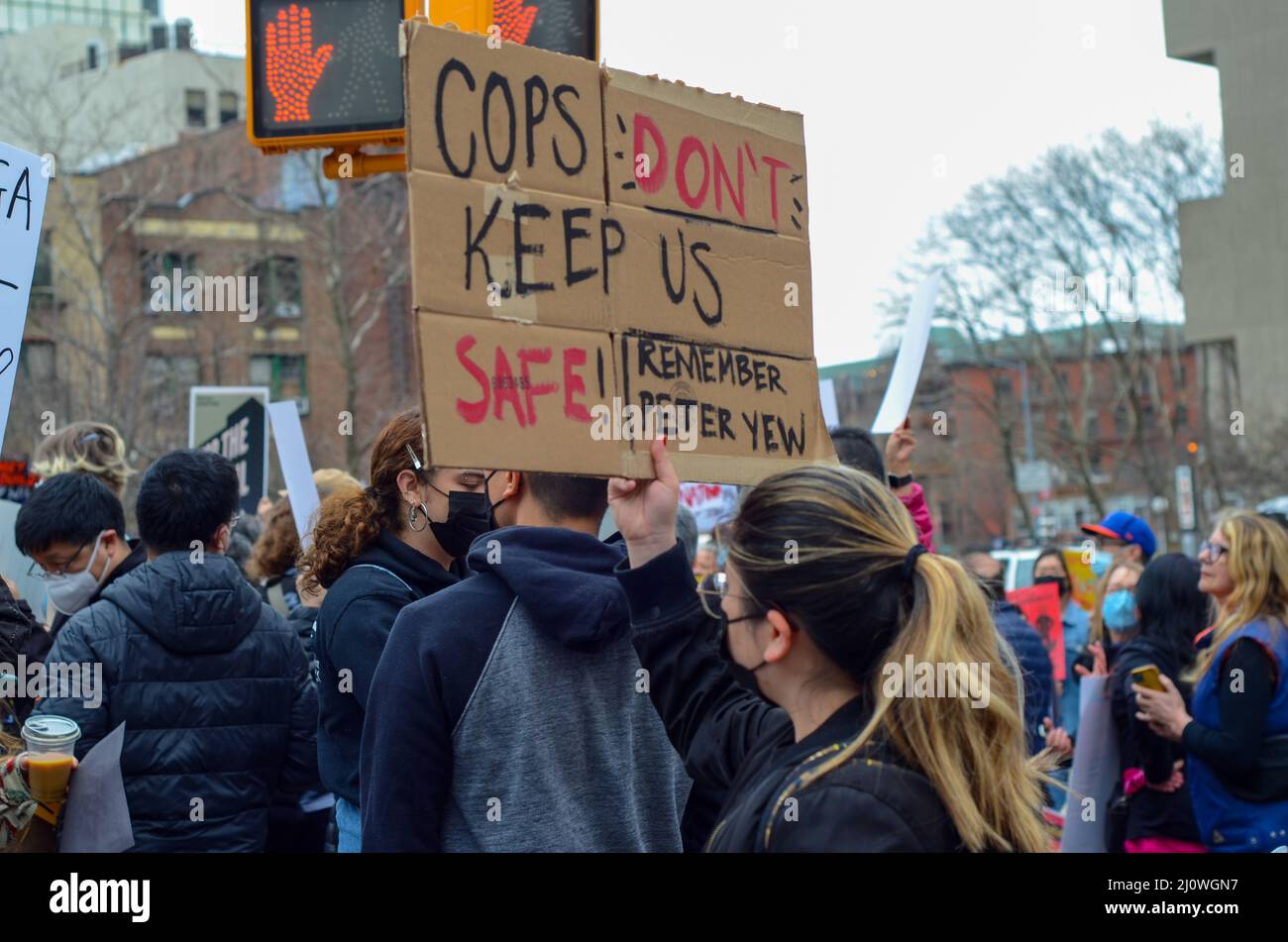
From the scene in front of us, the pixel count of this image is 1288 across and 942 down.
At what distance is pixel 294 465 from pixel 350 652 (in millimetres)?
2214

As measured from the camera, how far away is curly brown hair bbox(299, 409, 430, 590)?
4.08m

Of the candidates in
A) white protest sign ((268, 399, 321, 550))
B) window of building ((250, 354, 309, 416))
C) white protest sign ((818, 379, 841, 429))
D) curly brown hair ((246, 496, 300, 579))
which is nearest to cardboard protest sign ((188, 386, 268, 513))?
white protest sign ((268, 399, 321, 550))

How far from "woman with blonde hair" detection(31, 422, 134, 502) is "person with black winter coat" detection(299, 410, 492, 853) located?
65.0 inches

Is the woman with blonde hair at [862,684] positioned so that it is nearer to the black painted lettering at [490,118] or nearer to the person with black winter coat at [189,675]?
the black painted lettering at [490,118]

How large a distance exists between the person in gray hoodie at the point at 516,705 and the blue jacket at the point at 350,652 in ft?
2.23

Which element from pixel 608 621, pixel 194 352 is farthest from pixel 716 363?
pixel 194 352

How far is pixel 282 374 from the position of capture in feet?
146

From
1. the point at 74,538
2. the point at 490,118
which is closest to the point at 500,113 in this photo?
the point at 490,118

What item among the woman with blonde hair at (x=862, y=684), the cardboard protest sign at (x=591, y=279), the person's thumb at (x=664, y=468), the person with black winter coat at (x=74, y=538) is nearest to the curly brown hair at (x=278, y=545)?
the person with black winter coat at (x=74, y=538)

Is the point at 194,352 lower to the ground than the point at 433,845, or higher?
higher

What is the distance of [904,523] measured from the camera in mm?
2545
